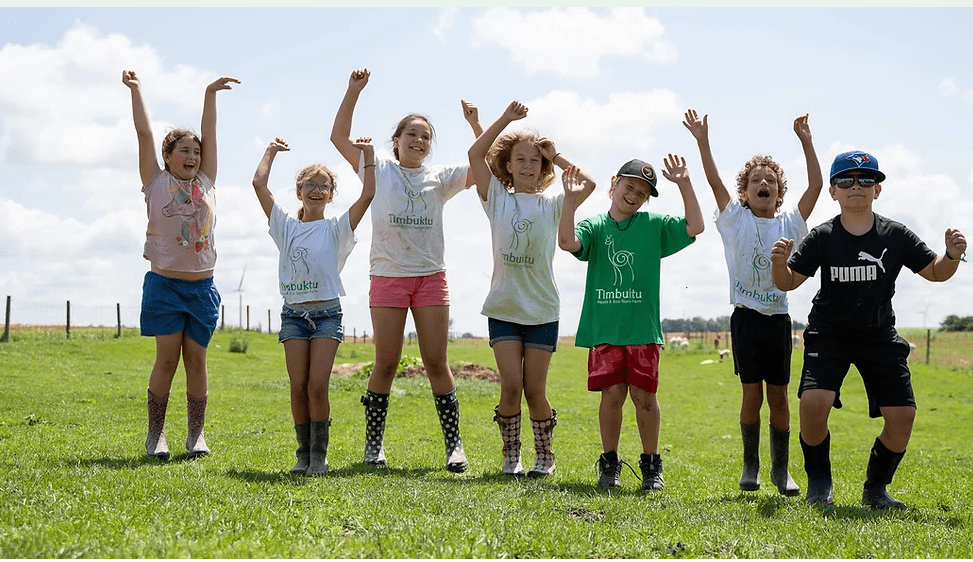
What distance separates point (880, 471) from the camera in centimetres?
603

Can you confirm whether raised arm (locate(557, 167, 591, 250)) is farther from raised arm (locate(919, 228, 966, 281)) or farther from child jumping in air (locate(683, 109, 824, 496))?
raised arm (locate(919, 228, 966, 281))

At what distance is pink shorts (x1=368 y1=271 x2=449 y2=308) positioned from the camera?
676cm

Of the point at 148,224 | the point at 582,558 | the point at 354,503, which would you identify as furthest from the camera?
the point at 148,224

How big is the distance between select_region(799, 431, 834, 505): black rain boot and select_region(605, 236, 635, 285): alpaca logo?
1672mm

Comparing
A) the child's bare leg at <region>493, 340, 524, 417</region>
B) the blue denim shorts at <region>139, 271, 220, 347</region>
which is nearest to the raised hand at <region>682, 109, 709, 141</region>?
the child's bare leg at <region>493, 340, 524, 417</region>

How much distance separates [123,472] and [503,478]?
2.71 metres

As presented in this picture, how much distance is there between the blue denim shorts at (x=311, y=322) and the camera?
674cm

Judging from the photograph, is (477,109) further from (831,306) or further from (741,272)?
(831,306)

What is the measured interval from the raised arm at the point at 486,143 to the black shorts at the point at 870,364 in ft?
9.03

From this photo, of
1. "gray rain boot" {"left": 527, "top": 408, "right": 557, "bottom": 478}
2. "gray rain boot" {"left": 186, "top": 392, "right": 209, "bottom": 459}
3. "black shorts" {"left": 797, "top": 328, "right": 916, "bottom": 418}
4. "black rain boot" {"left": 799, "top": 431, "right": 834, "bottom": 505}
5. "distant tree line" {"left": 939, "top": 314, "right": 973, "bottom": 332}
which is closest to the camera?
"black shorts" {"left": 797, "top": 328, "right": 916, "bottom": 418}

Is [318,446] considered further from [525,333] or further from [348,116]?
[348,116]

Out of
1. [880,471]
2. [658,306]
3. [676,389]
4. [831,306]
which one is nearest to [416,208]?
[658,306]

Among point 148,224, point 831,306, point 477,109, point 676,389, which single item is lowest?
point 676,389

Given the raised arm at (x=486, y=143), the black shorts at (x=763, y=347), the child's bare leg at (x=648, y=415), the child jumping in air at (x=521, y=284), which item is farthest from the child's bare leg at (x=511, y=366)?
the black shorts at (x=763, y=347)
